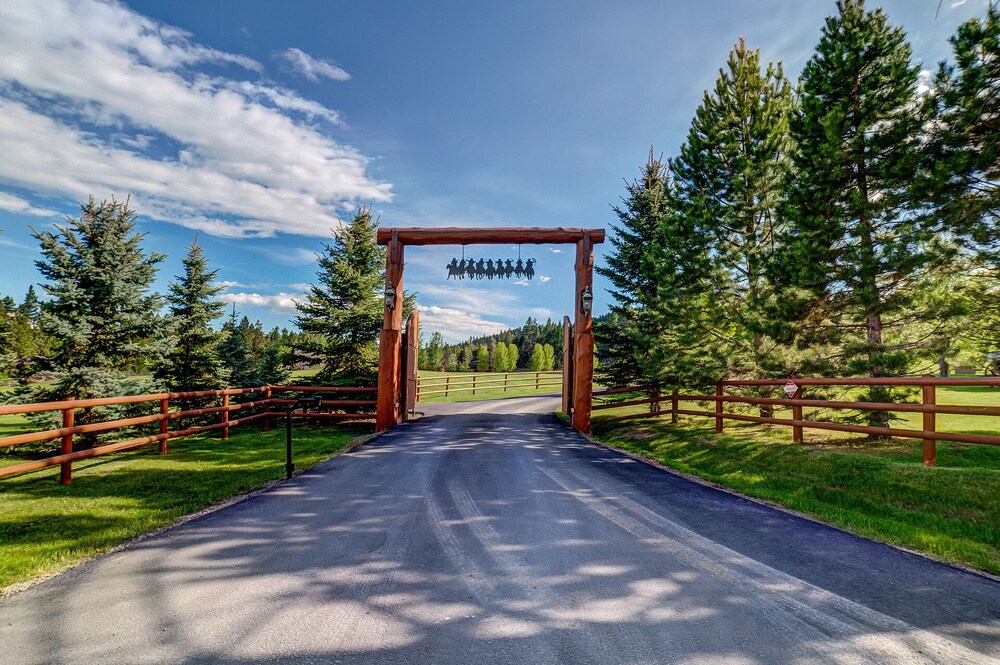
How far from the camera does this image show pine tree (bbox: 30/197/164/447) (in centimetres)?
1002

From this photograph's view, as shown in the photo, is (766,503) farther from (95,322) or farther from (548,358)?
(548,358)

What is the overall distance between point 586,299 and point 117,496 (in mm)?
9228

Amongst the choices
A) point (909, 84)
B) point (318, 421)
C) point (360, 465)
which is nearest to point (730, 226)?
point (909, 84)

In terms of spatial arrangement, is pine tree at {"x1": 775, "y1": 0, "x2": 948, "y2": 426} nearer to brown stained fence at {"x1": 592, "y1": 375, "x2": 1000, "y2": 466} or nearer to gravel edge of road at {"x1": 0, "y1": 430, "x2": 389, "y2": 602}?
brown stained fence at {"x1": 592, "y1": 375, "x2": 1000, "y2": 466}

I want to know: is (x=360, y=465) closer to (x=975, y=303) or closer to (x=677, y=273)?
(x=677, y=273)

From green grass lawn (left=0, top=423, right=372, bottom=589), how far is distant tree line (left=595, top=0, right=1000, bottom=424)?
894 cm

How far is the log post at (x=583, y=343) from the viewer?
10.8 meters

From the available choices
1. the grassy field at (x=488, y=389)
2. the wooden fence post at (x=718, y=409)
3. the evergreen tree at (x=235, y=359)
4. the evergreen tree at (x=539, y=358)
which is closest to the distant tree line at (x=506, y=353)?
the evergreen tree at (x=539, y=358)

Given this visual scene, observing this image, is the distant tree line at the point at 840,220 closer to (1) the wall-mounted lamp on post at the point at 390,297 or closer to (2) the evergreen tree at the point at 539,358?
(1) the wall-mounted lamp on post at the point at 390,297

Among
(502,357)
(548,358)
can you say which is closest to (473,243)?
(548,358)

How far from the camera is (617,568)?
3141mm

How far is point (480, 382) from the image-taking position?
27266 millimetres

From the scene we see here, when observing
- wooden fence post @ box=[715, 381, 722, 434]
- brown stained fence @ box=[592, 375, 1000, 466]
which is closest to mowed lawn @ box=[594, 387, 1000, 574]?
brown stained fence @ box=[592, 375, 1000, 466]

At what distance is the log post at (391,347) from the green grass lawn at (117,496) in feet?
7.04
